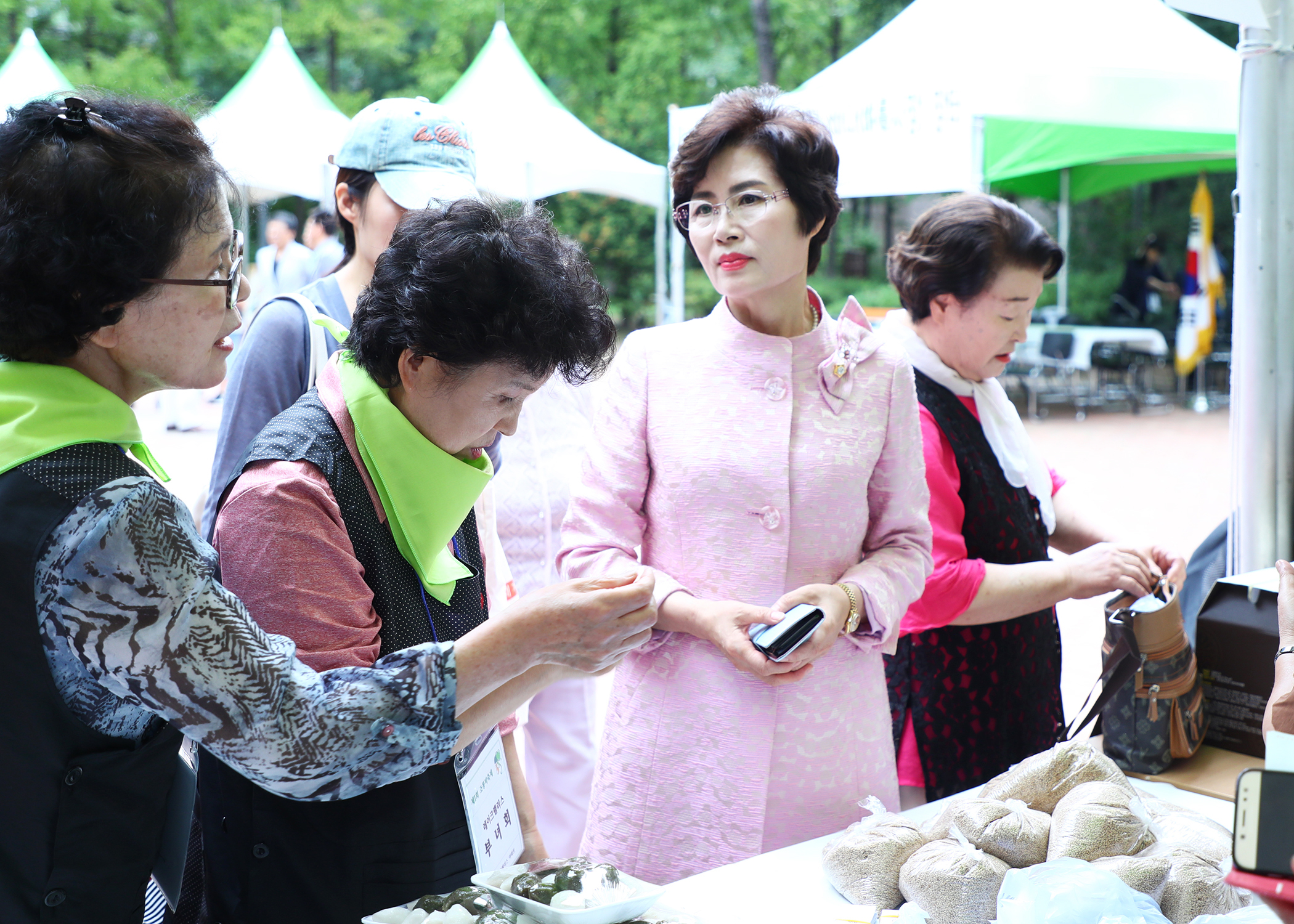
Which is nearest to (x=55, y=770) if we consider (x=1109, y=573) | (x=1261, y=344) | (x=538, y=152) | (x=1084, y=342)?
(x=1109, y=573)

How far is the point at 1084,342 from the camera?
1114 cm

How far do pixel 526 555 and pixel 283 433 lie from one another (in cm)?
121

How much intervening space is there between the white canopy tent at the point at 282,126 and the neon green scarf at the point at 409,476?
10542 millimetres

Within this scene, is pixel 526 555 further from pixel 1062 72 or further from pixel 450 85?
pixel 450 85

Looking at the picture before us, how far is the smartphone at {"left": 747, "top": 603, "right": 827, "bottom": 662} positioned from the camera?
59.2 inches

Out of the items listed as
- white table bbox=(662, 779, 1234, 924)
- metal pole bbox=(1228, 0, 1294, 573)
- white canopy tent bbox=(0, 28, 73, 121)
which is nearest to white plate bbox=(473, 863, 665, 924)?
white table bbox=(662, 779, 1234, 924)

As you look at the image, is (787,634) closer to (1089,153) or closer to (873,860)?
(873,860)

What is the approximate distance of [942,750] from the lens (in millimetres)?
1942

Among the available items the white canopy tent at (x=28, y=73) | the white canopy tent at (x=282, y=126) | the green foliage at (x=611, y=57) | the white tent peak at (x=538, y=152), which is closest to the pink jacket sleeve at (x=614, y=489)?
the white tent peak at (x=538, y=152)

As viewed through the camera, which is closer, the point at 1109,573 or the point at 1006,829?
the point at 1006,829

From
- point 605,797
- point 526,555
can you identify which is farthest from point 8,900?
point 526,555

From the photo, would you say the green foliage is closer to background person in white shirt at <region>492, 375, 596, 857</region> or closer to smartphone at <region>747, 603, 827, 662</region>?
background person in white shirt at <region>492, 375, 596, 857</region>

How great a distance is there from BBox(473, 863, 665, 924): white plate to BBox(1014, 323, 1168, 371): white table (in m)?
10.6

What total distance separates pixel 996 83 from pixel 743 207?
4172 mm
